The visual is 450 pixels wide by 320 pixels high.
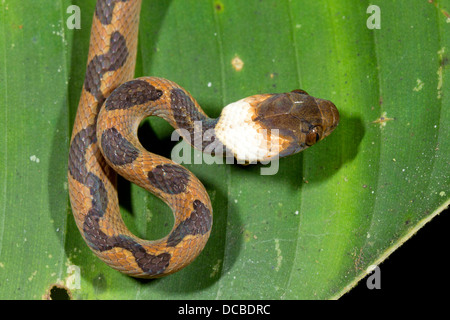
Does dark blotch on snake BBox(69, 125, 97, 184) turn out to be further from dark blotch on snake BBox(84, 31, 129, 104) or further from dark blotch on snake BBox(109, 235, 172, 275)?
dark blotch on snake BBox(109, 235, 172, 275)

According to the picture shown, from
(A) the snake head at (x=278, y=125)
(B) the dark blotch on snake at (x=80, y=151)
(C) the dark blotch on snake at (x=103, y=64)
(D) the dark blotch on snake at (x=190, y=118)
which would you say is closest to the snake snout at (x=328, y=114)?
(A) the snake head at (x=278, y=125)

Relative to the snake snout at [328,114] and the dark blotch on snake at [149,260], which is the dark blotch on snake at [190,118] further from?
the dark blotch on snake at [149,260]

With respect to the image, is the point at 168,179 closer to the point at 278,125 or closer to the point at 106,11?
the point at 278,125

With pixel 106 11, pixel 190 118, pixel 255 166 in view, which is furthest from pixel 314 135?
pixel 106 11

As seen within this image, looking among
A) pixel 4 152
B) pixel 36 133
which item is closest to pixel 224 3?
pixel 36 133

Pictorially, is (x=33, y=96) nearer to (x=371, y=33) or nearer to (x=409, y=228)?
(x=371, y=33)

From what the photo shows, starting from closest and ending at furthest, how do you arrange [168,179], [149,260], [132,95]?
[149,260]
[168,179]
[132,95]

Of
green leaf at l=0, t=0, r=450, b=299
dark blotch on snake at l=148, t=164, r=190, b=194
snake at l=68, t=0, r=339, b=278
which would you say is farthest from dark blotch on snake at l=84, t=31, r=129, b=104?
dark blotch on snake at l=148, t=164, r=190, b=194
